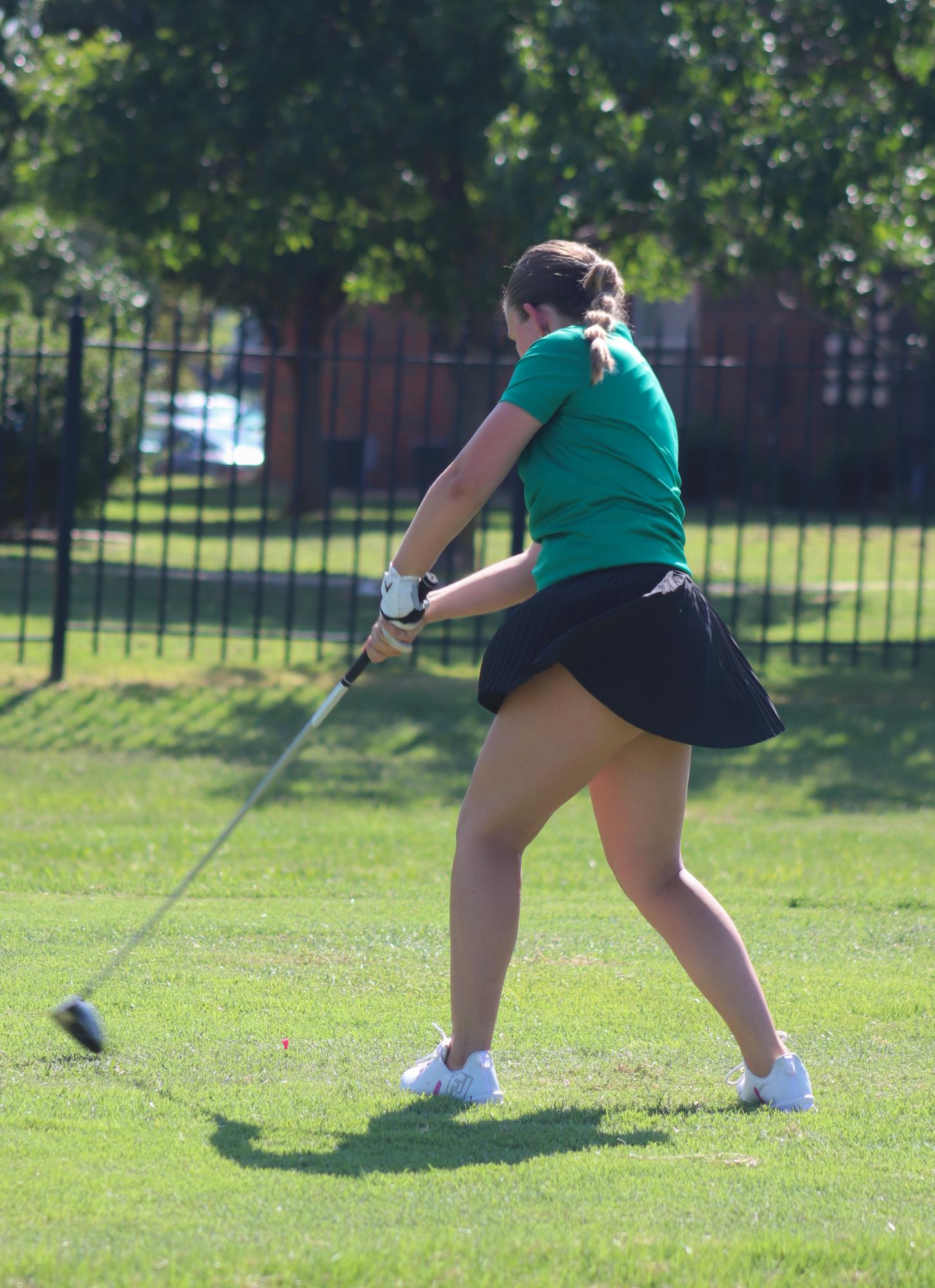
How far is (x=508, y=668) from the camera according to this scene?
341 cm

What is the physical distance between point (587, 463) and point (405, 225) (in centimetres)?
1346

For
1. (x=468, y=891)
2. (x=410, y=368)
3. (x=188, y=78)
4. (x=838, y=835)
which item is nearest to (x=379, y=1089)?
(x=468, y=891)

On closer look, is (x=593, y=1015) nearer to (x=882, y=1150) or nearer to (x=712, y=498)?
(x=882, y=1150)

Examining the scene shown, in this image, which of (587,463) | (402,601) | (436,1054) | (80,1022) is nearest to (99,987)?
(80,1022)

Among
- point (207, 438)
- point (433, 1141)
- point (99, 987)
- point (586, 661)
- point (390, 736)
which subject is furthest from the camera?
point (207, 438)

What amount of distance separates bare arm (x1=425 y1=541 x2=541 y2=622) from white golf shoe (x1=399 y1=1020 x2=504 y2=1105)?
1010 millimetres

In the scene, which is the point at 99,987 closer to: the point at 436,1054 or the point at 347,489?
the point at 436,1054

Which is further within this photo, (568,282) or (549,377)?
(568,282)

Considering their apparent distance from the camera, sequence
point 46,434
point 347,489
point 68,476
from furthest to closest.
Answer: point 347,489, point 46,434, point 68,476

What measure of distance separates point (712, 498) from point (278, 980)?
24.0ft

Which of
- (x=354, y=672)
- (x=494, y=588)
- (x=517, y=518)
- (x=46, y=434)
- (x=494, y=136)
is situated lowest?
(x=354, y=672)

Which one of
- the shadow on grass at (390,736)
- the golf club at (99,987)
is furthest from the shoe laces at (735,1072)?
the shadow on grass at (390,736)

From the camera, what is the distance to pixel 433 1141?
322 centimetres

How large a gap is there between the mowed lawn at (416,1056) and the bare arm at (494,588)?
1.11m
